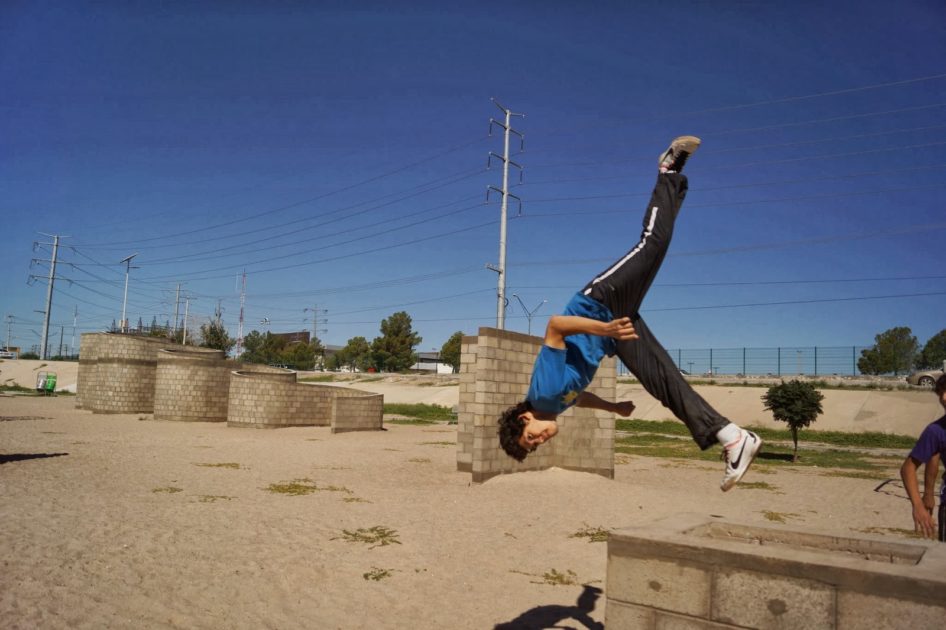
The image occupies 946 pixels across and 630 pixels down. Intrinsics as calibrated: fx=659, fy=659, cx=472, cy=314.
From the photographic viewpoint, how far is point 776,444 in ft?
102

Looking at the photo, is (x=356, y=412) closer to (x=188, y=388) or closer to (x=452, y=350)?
(x=188, y=388)

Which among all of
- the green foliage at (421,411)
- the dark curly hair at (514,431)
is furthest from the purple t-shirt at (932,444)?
the green foliage at (421,411)

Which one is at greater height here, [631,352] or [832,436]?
[631,352]

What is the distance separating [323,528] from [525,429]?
6854mm

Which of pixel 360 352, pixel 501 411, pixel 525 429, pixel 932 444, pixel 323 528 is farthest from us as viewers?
pixel 360 352

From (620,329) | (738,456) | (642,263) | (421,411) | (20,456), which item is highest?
(642,263)

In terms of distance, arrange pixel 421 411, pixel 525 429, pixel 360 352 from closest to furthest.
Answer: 1. pixel 525 429
2. pixel 421 411
3. pixel 360 352

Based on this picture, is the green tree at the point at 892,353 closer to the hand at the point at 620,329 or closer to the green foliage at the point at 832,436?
the green foliage at the point at 832,436

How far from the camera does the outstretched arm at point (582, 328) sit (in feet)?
12.3

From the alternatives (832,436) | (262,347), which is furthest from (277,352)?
(832,436)

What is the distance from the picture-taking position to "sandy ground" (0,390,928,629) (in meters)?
6.73

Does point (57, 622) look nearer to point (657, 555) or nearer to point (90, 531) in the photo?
point (90, 531)

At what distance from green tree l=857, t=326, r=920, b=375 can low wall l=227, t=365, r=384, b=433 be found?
56631 mm

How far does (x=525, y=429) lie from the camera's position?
428 centimetres
